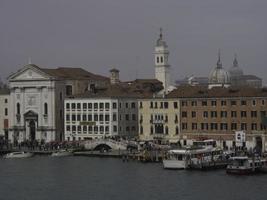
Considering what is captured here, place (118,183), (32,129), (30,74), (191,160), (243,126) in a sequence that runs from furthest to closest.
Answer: (32,129)
(30,74)
(243,126)
(191,160)
(118,183)

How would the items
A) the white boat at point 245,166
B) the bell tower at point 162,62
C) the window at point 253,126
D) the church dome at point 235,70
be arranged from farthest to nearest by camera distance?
the church dome at point 235,70 → the bell tower at point 162,62 → the window at point 253,126 → the white boat at point 245,166

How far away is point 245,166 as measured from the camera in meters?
47.2

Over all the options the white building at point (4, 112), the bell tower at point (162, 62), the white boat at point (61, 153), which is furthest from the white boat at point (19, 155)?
the bell tower at point (162, 62)

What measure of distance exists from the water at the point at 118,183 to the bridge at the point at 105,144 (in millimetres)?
8063

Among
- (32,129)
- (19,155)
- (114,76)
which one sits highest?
(114,76)

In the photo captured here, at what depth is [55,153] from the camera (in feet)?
206

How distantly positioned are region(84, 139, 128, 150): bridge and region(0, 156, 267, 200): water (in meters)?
8.06

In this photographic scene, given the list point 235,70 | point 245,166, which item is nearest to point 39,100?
point 245,166

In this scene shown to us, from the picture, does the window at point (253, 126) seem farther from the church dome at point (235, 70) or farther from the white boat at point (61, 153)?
the church dome at point (235, 70)

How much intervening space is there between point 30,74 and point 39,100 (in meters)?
2.20

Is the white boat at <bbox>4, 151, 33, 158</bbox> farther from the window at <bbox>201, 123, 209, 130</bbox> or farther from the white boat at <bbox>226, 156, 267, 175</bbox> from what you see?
the white boat at <bbox>226, 156, 267, 175</bbox>

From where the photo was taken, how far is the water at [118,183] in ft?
130

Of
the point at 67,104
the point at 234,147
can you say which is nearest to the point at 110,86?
the point at 67,104

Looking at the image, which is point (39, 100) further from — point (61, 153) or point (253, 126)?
point (253, 126)
